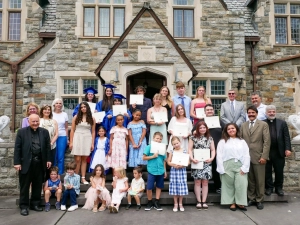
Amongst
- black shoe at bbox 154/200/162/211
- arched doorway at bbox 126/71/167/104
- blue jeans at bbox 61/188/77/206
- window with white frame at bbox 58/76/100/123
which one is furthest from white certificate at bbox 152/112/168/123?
window with white frame at bbox 58/76/100/123

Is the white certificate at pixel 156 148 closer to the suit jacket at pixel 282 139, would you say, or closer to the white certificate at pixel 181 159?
the white certificate at pixel 181 159

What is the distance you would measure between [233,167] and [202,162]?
586 millimetres

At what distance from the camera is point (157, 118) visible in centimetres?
578

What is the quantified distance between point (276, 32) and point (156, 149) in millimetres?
8069

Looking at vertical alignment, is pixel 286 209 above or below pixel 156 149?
below

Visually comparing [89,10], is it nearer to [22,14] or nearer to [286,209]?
[22,14]

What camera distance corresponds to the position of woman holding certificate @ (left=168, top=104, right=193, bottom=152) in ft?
18.3

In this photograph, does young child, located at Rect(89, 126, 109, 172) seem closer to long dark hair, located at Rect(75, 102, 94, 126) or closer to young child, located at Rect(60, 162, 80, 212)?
long dark hair, located at Rect(75, 102, 94, 126)

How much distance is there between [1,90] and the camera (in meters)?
10.1

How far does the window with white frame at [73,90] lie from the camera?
31.4 feet

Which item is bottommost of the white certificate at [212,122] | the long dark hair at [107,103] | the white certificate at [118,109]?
the white certificate at [212,122]

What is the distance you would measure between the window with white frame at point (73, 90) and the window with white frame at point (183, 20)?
3400mm

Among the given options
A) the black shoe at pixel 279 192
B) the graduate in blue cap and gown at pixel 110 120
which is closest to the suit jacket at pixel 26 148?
the graduate in blue cap and gown at pixel 110 120

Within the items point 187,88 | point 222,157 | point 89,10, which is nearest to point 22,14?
point 89,10
